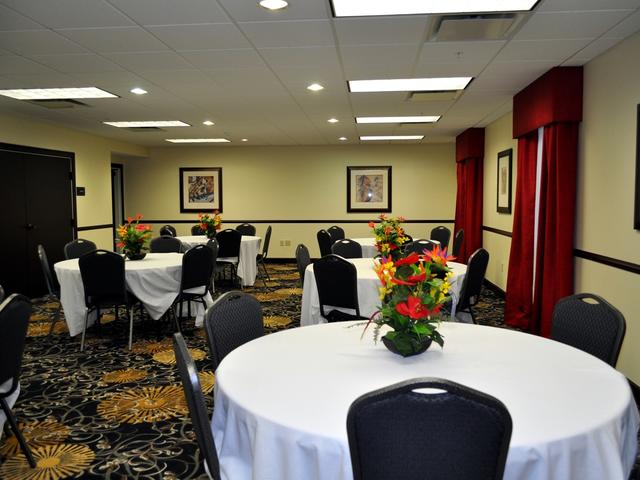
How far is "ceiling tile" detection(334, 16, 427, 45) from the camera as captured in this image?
368cm

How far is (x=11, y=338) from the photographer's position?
2596mm

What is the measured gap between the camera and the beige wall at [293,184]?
1196 centimetres

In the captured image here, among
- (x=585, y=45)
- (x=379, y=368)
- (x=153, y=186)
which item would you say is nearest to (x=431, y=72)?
(x=585, y=45)

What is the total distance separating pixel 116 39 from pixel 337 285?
8.46 ft

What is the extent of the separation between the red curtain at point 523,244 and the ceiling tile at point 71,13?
14.5ft

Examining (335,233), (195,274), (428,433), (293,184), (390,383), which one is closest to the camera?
(428,433)

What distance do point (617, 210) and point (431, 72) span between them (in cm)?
212

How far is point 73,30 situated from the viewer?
3.85m

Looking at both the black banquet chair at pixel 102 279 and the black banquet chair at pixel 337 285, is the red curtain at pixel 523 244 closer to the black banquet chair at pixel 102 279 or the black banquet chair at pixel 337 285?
the black banquet chair at pixel 337 285

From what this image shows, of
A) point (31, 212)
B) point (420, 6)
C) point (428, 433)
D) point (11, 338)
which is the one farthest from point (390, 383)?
point (31, 212)

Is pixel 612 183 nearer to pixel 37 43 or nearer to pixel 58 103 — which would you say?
pixel 37 43

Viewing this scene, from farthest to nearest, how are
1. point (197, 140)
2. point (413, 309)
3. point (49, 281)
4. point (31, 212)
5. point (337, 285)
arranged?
point (197, 140)
point (31, 212)
point (49, 281)
point (337, 285)
point (413, 309)

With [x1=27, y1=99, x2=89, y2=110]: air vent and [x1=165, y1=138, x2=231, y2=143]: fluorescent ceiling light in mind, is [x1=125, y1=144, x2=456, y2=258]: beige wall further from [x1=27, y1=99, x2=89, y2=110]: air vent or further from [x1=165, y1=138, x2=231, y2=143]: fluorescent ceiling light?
[x1=27, y1=99, x2=89, y2=110]: air vent

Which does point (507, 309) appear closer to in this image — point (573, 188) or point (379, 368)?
point (573, 188)
